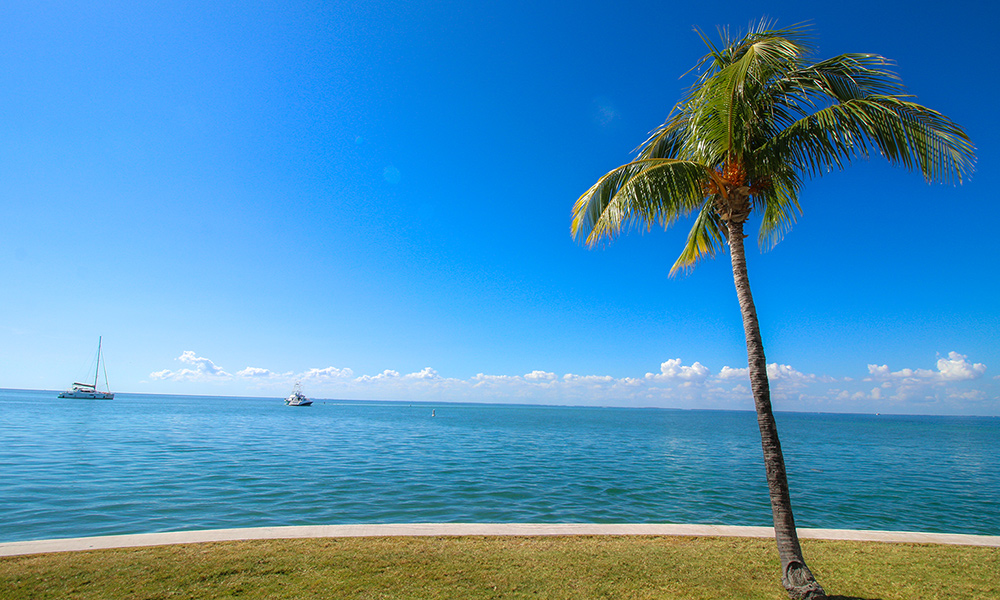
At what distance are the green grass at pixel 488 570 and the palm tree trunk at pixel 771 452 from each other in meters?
0.44

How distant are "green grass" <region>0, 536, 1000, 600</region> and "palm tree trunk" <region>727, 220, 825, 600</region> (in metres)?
0.44

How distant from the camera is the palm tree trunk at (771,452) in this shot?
19.2ft

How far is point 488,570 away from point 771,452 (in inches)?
172

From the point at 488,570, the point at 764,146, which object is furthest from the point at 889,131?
the point at 488,570

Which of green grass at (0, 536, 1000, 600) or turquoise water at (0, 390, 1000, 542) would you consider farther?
turquoise water at (0, 390, 1000, 542)

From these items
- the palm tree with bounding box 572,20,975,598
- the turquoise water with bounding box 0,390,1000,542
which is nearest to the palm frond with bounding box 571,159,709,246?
the palm tree with bounding box 572,20,975,598

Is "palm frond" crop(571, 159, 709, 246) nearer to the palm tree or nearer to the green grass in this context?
the palm tree

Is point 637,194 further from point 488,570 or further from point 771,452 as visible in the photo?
point 488,570

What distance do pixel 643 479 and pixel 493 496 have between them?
8.08m

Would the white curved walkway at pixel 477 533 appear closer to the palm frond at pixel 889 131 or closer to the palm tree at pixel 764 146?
the palm tree at pixel 764 146

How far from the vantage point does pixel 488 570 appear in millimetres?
6555

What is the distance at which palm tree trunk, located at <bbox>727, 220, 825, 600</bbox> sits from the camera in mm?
5867

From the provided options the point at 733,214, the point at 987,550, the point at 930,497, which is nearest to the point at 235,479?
the point at 733,214

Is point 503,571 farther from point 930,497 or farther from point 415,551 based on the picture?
point 930,497
